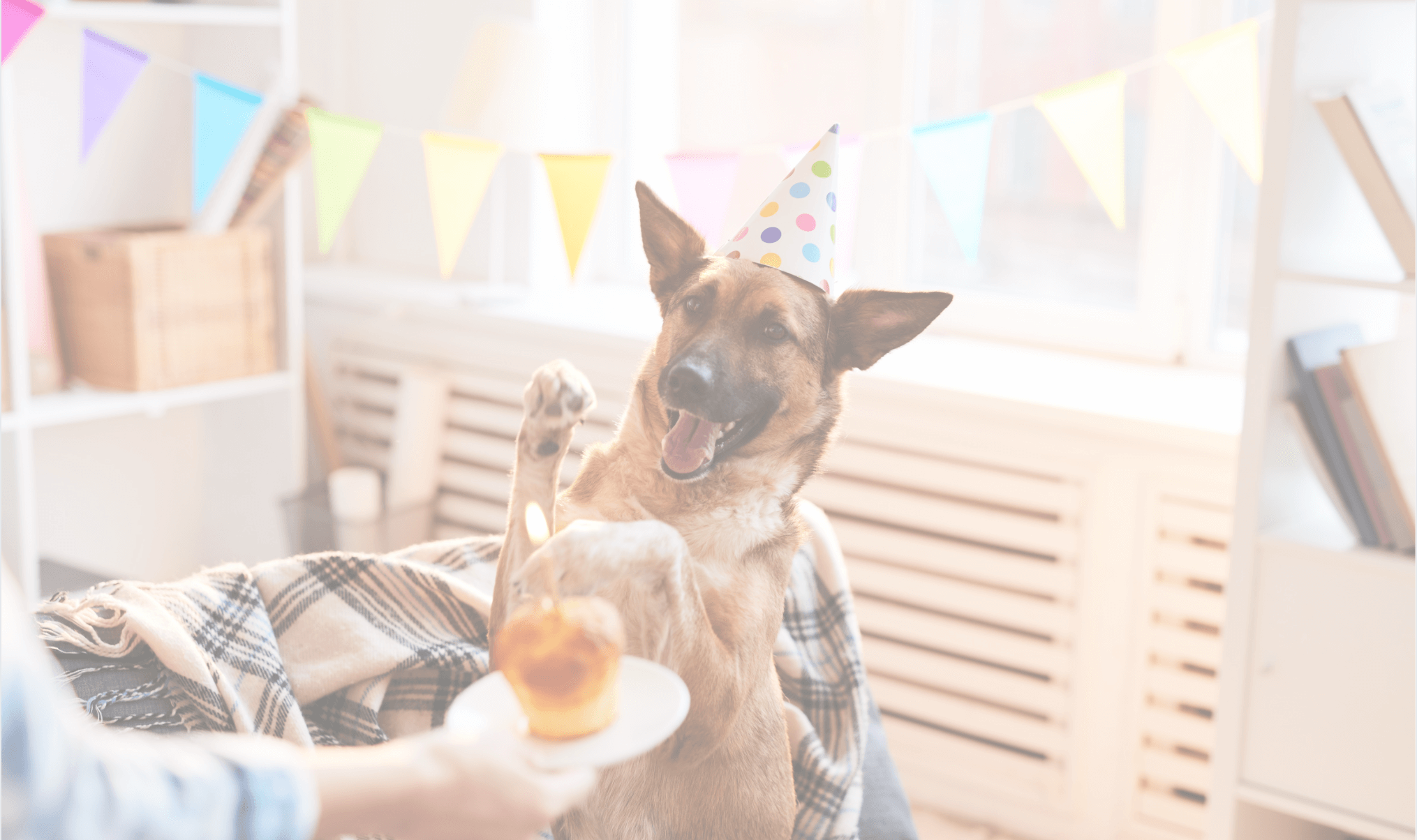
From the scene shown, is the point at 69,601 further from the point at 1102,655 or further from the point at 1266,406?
the point at 1102,655

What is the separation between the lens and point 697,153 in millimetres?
1998

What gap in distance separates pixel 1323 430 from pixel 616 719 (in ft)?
4.05

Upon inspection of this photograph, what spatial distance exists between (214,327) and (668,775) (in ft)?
6.09

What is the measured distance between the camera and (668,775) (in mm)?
975

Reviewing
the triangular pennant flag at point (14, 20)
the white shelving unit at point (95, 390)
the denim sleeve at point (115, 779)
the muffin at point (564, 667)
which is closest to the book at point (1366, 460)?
the muffin at point (564, 667)

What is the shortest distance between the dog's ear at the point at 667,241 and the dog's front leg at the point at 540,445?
0.19 metres

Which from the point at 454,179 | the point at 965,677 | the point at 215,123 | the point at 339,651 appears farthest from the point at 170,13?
the point at 965,677

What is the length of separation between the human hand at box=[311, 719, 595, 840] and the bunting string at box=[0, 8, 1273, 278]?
117cm

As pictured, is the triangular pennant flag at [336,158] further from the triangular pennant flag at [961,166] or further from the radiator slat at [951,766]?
the radiator slat at [951,766]

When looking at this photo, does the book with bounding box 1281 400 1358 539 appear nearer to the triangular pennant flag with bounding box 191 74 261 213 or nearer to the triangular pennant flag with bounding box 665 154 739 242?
the triangular pennant flag with bounding box 665 154 739 242

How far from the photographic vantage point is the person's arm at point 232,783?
523mm

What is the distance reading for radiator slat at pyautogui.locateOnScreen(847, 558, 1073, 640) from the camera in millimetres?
2113

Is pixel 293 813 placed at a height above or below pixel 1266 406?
below

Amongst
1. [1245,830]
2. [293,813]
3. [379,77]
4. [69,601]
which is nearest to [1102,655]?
[1245,830]
